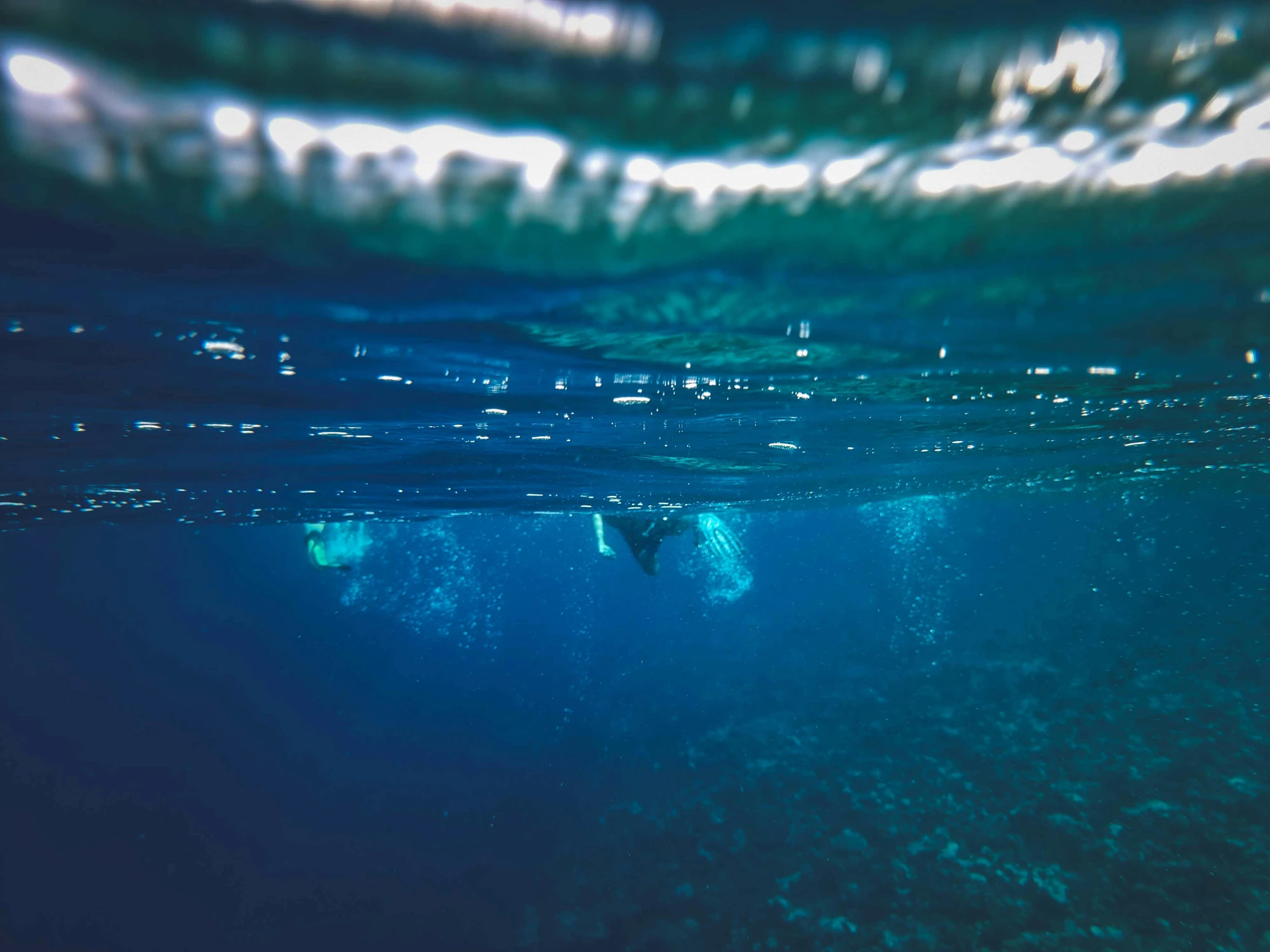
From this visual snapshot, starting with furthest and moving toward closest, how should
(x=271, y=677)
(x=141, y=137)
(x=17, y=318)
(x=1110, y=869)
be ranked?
(x=271, y=677)
(x=1110, y=869)
(x=17, y=318)
(x=141, y=137)

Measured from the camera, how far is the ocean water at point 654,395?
9.77ft

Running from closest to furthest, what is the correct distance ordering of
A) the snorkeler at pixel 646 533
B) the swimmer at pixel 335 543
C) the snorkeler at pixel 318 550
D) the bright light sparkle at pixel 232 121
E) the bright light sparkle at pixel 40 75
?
the bright light sparkle at pixel 40 75, the bright light sparkle at pixel 232 121, the snorkeler at pixel 646 533, the snorkeler at pixel 318 550, the swimmer at pixel 335 543

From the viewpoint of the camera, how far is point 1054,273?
616cm

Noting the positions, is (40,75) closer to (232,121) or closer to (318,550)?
(232,121)

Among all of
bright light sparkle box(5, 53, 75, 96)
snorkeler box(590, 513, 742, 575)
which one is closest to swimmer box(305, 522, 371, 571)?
snorkeler box(590, 513, 742, 575)

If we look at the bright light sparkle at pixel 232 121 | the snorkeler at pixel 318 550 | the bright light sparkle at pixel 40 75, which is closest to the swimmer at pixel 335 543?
the snorkeler at pixel 318 550

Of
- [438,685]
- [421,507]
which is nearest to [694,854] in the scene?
[421,507]

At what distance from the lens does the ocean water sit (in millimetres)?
2977

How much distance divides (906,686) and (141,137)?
33.2 meters

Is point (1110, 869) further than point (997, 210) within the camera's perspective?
Yes

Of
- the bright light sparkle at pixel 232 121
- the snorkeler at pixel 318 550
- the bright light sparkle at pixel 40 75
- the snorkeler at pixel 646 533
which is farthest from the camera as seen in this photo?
the snorkeler at pixel 318 550

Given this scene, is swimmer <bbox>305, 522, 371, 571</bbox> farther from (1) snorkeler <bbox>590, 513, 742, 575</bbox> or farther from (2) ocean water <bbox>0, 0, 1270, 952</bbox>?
(1) snorkeler <bbox>590, 513, 742, 575</bbox>

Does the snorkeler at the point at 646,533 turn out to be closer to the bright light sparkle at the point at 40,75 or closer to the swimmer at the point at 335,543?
the swimmer at the point at 335,543

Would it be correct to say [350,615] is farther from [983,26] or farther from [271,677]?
[983,26]
